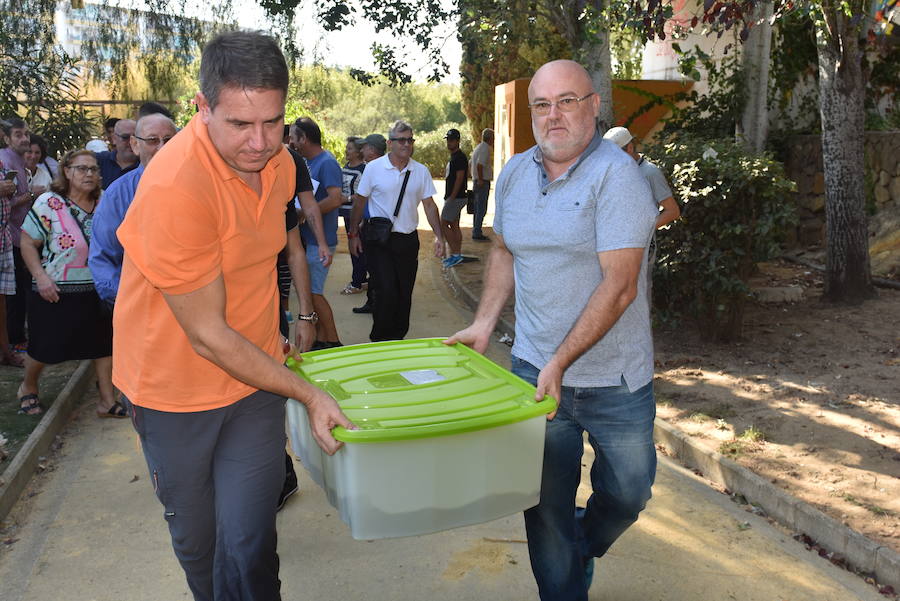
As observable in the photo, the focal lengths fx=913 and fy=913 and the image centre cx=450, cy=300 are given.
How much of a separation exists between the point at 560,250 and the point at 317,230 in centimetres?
358

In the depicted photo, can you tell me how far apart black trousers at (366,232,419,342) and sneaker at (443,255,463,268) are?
5.51 meters

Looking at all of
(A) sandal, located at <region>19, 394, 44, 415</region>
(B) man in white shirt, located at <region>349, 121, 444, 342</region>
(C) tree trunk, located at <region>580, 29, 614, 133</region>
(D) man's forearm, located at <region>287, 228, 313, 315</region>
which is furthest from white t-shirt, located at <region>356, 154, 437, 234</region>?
(D) man's forearm, located at <region>287, 228, 313, 315</region>

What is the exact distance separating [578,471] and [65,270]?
4.01m

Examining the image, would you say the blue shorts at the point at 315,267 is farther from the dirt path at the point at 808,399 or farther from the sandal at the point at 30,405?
the dirt path at the point at 808,399

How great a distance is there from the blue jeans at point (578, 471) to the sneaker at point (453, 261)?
32.2ft

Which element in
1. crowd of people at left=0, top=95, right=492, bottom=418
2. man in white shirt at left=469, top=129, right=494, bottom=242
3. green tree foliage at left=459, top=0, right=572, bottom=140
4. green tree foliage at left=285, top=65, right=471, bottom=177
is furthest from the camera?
green tree foliage at left=285, top=65, right=471, bottom=177

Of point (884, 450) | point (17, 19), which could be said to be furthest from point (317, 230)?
point (17, 19)

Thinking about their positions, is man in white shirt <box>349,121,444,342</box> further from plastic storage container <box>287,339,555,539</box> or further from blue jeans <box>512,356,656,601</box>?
plastic storage container <box>287,339,555,539</box>

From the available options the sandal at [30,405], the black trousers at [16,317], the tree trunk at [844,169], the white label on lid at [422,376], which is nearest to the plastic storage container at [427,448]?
the white label on lid at [422,376]

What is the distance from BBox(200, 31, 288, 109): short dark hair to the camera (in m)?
2.35

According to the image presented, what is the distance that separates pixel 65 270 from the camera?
5887 millimetres

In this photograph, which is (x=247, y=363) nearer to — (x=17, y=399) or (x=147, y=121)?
(x=147, y=121)

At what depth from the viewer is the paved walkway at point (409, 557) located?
12.7ft

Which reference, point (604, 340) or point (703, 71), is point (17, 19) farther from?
point (604, 340)
